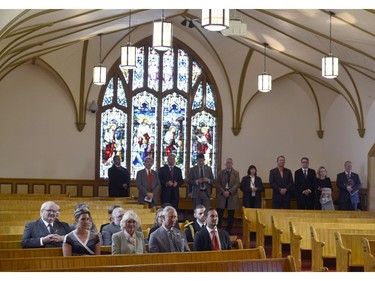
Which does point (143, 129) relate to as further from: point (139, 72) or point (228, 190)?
point (228, 190)

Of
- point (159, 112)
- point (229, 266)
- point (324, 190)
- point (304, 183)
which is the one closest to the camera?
point (229, 266)

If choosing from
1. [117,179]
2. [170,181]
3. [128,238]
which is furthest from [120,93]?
[128,238]

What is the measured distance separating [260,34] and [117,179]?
4.57 m

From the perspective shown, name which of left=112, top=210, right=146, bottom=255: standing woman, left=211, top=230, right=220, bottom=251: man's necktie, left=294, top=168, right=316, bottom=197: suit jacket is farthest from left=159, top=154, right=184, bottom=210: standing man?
left=112, top=210, right=146, bottom=255: standing woman

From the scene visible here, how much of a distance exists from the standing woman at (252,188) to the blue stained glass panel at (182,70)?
15.0 feet

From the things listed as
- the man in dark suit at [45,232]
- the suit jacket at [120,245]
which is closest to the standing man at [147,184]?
the man in dark suit at [45,232]

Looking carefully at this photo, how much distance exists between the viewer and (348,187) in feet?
55.9

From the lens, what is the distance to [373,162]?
63.8ft

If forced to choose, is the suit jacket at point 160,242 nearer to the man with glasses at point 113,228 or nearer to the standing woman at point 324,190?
the man with glasses at point 113,228

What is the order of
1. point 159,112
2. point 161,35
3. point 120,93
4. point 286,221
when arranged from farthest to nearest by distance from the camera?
1. point 159,112
2. point 120,93
3. point 286,221
4. point 161,35

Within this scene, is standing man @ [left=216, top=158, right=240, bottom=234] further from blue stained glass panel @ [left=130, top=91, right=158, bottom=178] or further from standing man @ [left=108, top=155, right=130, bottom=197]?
blue stained glass panel @ [left=130, top=91, right=158, bottom=178]

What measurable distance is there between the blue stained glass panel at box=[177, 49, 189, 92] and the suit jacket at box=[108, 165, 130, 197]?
3568mm
